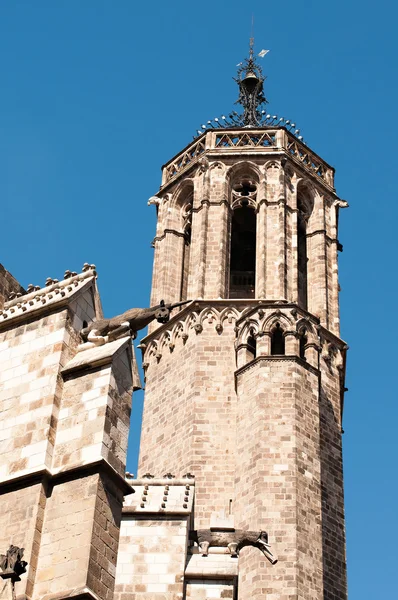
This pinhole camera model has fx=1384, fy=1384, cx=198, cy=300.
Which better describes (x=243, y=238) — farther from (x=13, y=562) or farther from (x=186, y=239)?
(x=13, y=562)

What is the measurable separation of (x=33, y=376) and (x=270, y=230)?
67.9 ft

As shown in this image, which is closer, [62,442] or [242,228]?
[62,442]

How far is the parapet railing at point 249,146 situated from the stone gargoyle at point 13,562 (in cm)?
2465

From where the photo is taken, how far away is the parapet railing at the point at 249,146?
36.9m

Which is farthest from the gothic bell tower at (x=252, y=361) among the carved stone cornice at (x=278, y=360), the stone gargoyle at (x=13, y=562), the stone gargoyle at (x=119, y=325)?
the stone gargoyle at (x=13, y=562)

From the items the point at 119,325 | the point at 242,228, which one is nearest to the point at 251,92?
the point at 242,228

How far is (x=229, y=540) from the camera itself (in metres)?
23.1

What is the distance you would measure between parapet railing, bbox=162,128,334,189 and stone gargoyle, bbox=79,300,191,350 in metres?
21.5

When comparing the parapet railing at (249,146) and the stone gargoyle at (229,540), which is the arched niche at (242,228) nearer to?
the parapet railing at (249,146)

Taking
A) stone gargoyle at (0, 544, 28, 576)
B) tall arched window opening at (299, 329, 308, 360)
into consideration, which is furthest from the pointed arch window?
stone gargoyle at (0, 544, 28, 576)

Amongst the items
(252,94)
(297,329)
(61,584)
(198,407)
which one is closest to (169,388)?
(198,407)

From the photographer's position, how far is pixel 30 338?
1523 centimetres

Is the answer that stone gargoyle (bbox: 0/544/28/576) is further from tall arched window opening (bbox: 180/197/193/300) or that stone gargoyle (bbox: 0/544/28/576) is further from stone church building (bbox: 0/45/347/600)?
tall arched window opening (bbox: 180/197/193/300)

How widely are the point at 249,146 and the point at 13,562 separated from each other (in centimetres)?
2520
